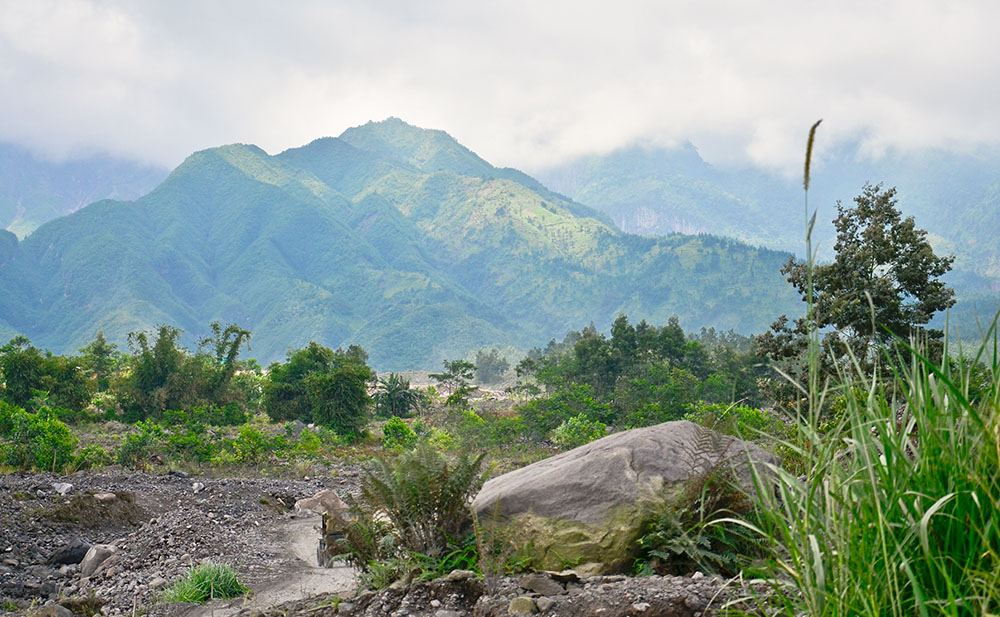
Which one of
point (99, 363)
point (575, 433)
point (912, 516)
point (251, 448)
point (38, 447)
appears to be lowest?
point (912, 516)

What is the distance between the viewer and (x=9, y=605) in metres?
6.63

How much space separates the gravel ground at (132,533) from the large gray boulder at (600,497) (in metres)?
3.07

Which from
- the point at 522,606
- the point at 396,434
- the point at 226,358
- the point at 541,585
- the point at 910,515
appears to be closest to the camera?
the point at 910,515

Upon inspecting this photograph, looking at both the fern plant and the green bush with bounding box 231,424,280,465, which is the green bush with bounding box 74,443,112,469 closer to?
the green bush with bounding box 231,424,280,465

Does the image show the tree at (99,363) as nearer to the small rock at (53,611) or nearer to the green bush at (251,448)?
the green bush at (251,448)

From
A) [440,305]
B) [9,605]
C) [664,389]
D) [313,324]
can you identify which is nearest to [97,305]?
[313,324]

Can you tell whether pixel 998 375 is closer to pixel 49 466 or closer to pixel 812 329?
pixel 812 329

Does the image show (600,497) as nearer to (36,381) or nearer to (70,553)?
(70,553)

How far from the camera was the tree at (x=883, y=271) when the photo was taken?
43.6ft

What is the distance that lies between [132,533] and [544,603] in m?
7.27

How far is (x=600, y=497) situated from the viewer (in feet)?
17.5

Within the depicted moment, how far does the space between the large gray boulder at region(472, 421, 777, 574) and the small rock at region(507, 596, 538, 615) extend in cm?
77

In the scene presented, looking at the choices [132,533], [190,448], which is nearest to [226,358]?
[190,448]

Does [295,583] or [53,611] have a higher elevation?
[53,611]
